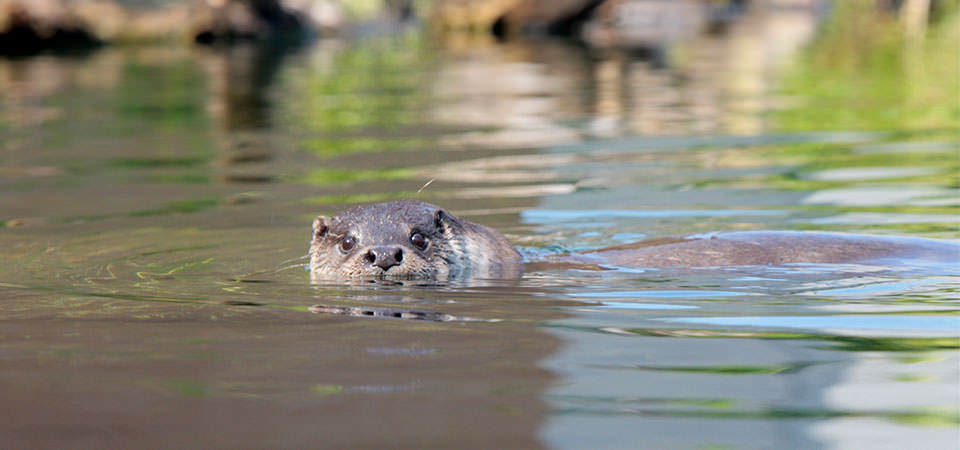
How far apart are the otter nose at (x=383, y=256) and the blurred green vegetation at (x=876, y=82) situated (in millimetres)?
6145

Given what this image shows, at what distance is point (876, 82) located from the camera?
1429 cm

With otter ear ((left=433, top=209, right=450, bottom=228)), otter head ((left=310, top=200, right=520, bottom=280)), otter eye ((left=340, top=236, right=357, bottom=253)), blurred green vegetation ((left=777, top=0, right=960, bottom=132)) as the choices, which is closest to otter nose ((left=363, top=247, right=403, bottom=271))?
otter head ((left=310, top=200, right=520, bottom=280))

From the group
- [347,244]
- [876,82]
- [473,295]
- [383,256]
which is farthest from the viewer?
[876,82]

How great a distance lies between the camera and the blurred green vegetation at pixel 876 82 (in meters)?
10.4

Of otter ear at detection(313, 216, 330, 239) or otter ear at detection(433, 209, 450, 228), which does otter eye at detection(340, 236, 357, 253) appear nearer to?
otter ear at detection(313, 216, 330, 239)

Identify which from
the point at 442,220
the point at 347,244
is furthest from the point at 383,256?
the point at 442,220

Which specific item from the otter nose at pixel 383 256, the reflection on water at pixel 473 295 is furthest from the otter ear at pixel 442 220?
the reflection on water at pixel 473 295

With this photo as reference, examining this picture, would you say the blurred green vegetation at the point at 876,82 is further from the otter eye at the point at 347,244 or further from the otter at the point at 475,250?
the otter eye at the point at 347,244

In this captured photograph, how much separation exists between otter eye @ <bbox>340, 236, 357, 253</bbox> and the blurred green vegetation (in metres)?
6.12

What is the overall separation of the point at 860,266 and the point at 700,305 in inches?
38.7

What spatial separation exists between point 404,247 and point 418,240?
0.40 feet

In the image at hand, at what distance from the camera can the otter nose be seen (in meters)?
4.75

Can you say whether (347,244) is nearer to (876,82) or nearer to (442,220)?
(442,220)

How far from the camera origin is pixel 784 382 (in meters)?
3.04
